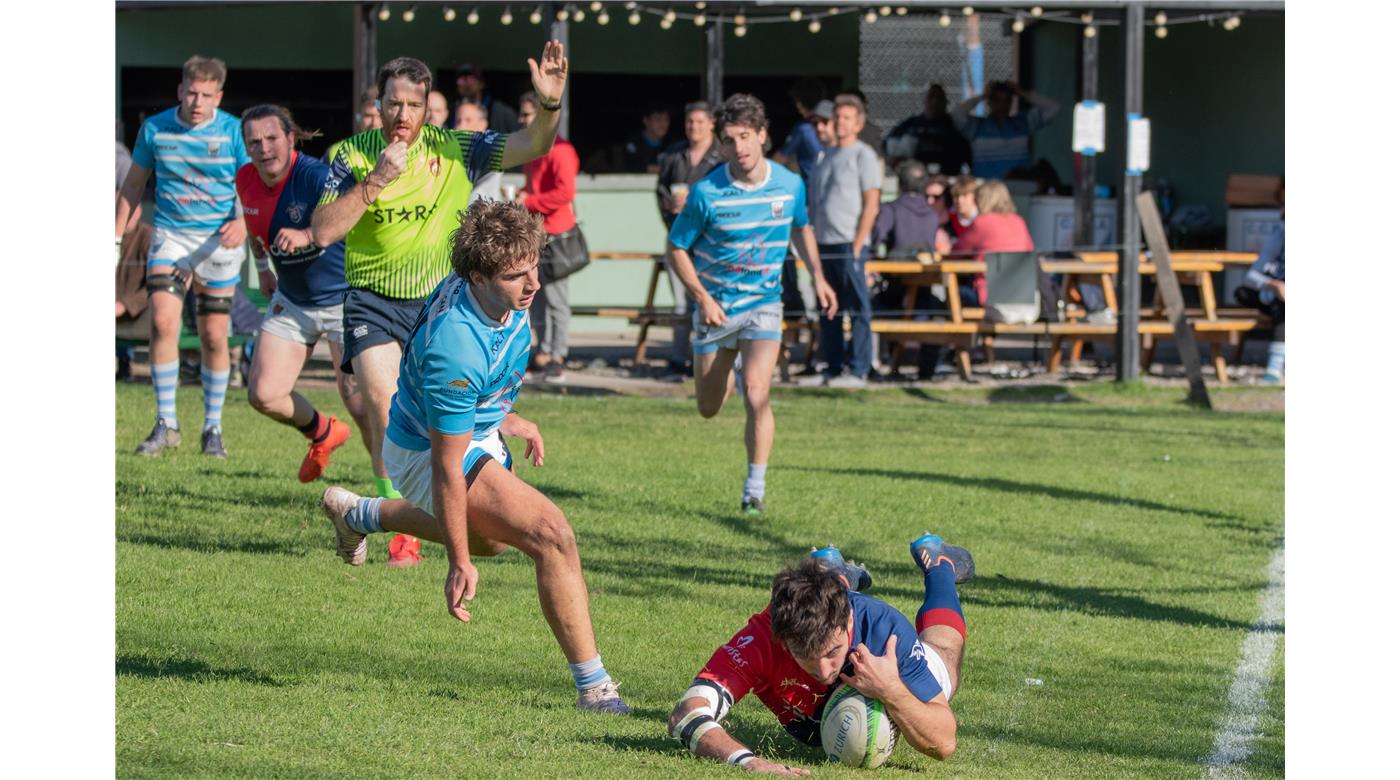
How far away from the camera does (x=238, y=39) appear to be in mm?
20547

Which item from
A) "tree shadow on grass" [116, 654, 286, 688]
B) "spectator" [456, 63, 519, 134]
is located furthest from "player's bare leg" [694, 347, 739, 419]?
"spectator" [456, 63, 519, 134]

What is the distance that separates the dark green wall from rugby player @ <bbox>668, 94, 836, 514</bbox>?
463 inches

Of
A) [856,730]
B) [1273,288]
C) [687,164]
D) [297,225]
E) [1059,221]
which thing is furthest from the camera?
[1059,221]

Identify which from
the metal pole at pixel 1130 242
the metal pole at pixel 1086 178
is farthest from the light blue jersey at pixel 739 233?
the metal pole at pixel 1086 178

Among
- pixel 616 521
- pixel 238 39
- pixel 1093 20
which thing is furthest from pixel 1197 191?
pixel 616 521

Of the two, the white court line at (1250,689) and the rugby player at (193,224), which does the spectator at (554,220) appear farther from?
the white court line at (1250,689)

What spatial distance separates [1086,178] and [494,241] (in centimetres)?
1363

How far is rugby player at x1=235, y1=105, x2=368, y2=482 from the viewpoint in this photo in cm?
973

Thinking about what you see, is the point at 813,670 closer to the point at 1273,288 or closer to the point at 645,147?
the point at 1273,288

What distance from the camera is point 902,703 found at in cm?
571

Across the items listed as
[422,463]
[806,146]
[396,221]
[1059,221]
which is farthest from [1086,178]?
[422,463]

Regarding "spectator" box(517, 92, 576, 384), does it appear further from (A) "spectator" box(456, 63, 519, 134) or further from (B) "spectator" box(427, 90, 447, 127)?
(B) "spectator" box(427, 90, 447, 127)

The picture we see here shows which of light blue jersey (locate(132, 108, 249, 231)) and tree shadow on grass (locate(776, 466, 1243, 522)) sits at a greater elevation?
light blue jersey (locate(132, 108, 249, 231))

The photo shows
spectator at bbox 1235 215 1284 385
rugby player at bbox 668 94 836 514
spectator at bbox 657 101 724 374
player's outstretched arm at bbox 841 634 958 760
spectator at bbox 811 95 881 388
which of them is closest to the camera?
player's outstretched arm at bbox 841 634 958 760
